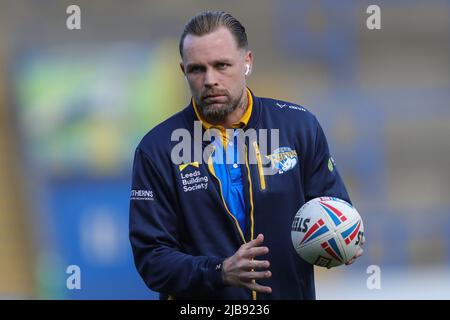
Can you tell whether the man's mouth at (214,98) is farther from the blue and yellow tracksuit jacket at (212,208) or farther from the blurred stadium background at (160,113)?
the blurred stadium background at (160,113)

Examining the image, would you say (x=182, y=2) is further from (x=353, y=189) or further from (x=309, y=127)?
(x=309, y=127)

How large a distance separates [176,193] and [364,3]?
3648mm

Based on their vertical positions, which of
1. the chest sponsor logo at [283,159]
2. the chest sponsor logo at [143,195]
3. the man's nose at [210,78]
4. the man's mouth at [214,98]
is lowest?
the chest sponsor logo at [143,195]

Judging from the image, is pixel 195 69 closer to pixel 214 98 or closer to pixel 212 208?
pixel 214 98

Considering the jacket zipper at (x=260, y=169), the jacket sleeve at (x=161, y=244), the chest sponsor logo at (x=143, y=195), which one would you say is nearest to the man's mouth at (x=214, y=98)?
the jacket zipper at (x=260, y=169)

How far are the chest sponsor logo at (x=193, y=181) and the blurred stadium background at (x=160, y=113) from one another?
3.02m

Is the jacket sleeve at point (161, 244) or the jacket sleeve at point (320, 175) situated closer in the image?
the jacket sleeve at point (161, 244)

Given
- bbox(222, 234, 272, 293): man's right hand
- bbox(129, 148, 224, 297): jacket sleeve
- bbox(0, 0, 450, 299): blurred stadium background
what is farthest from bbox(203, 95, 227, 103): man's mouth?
bbox(0, 0, 450, 299): blurred stadium background

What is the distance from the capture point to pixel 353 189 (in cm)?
659

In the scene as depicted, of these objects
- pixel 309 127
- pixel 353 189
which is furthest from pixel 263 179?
pixel 353 189

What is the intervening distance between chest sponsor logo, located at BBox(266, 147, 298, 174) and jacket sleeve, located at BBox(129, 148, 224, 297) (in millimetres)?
479

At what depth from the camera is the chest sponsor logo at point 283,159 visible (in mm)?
3641

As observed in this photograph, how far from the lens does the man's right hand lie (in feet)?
10.7

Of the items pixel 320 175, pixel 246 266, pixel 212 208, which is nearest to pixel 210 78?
pixel 212 208
